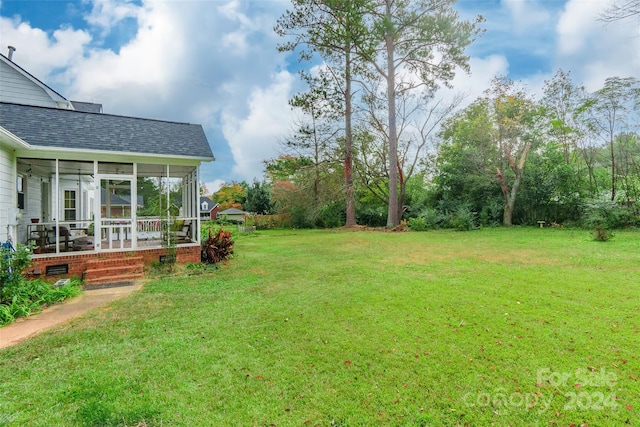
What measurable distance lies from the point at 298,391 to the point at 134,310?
355 cm

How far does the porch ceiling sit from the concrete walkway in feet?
12.3

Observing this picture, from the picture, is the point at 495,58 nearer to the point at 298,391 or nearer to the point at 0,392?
the point at 298,391

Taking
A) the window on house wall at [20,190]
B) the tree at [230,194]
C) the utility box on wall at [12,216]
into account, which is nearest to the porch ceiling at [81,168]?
the window on house wall at [20,190]

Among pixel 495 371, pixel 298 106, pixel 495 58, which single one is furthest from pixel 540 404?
pixel 298 106

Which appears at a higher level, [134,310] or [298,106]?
[298,106]

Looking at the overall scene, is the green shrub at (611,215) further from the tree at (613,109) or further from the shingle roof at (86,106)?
the shingle roof at (86,106)

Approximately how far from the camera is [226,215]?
3409 centimetres

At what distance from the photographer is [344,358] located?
→ 3.18m

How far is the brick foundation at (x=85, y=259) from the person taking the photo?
653 centimetres

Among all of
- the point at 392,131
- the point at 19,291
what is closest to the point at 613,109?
the point at 392,131

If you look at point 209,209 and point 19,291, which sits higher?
point 209,209

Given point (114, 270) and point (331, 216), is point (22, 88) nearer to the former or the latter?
point (114, 270)

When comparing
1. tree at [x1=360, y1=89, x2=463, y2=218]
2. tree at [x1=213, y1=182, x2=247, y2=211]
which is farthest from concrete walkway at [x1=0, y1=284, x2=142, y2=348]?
tree at [x1=213, y1=182, x2=247, y2=211]

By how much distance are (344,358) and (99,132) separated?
835 centimetres
